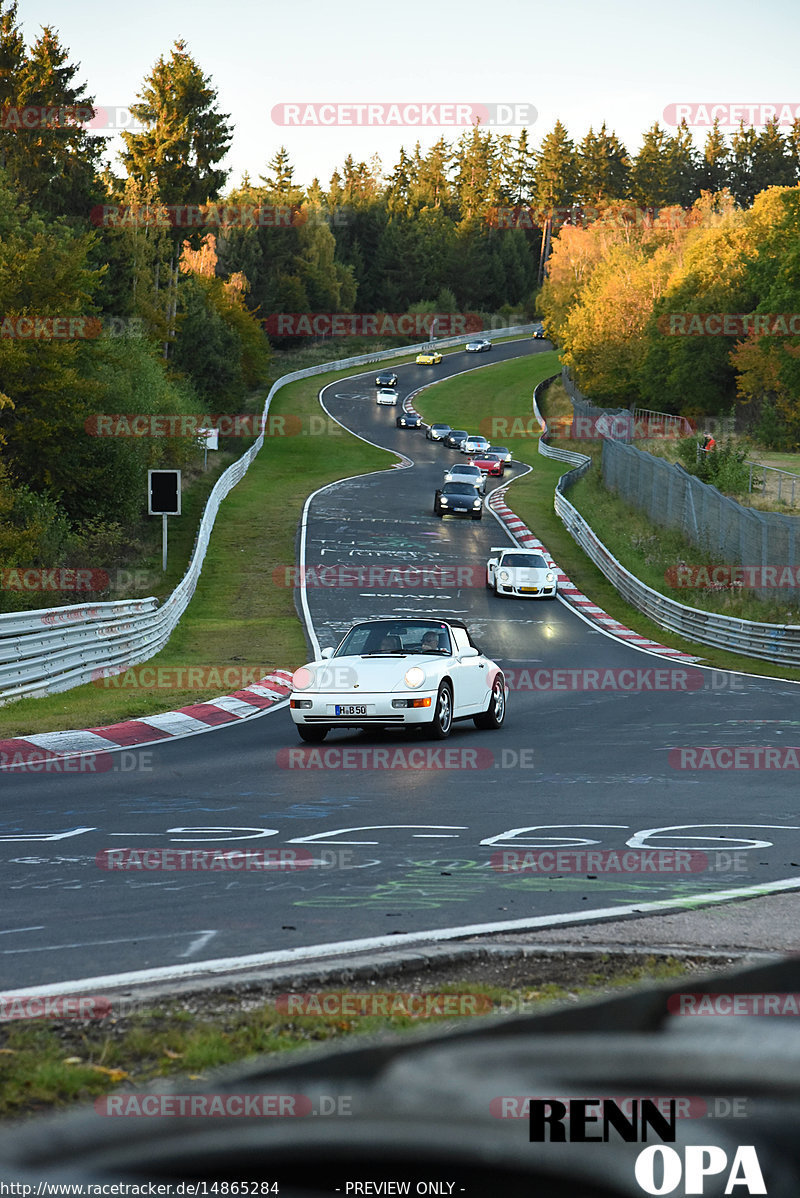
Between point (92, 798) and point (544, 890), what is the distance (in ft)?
17.3

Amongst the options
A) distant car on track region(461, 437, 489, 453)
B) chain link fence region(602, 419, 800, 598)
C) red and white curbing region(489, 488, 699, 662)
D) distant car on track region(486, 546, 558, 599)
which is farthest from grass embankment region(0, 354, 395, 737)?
chain link fence region(602, 419, 800, 598)

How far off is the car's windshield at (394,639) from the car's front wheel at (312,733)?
3.50ft

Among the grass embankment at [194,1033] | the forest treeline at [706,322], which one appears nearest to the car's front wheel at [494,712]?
the grass embankment at [194,1033]

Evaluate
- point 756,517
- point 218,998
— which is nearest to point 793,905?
point 218,998

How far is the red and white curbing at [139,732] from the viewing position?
14531 millimetres

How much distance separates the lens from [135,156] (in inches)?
3073

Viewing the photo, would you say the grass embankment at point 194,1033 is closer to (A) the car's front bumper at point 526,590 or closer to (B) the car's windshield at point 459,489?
(A) the car's front bumper at point 526,590

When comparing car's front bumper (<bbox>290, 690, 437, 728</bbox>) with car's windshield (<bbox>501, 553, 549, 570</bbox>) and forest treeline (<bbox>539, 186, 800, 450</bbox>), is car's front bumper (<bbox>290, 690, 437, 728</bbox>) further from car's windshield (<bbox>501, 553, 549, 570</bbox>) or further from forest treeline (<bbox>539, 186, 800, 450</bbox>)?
forest treeline (<bbox>539, 186, 800, 450</bbox>)

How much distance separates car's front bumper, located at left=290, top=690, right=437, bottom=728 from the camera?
50.9 ft

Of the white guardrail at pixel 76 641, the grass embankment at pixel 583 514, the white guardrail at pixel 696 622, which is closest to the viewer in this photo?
the white guardrail at pixel 76 641

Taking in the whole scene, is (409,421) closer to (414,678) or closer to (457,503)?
(457,503)

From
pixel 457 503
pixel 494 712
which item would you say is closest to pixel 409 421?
pixel 457 503

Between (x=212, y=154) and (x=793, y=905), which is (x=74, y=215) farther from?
(x=793, y=905)

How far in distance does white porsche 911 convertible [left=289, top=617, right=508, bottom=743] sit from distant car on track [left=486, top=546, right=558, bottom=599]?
66.2 ft
